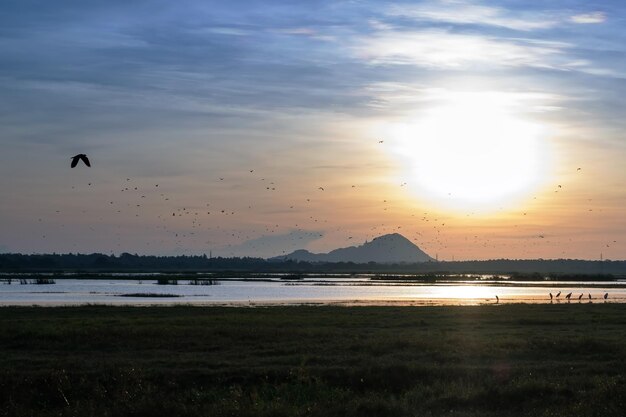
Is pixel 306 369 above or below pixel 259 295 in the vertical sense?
below

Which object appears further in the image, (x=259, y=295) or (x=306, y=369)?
(x=259, y=295)

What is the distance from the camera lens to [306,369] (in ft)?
77.3

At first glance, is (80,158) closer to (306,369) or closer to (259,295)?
(306,369)

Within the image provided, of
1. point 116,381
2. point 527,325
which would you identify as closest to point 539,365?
point 116,381

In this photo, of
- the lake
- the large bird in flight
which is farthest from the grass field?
the lake

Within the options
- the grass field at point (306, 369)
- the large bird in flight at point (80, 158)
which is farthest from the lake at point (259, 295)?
the large bird in flight at point (80, 158)

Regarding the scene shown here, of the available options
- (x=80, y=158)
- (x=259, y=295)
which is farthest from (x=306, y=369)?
(x=259, y=295)

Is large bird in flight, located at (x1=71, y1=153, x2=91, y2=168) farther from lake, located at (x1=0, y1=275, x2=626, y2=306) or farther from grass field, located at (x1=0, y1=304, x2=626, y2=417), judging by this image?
lake, located at (x1=0, y1=275, x2=626, y2=306)

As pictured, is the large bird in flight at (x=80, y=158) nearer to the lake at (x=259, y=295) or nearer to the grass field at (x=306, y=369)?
the grass field at (x=306, y=369)

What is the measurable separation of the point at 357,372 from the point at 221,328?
14.1 meters

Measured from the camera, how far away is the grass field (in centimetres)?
1917

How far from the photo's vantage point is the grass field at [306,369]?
19.2m

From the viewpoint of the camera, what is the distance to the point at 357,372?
23.2 m

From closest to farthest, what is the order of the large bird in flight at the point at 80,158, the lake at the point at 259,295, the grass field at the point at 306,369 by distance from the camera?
the grass field at the point at 306,369 < the large bird in flight at the point at 80,158 < the lake at the point at 259,295
